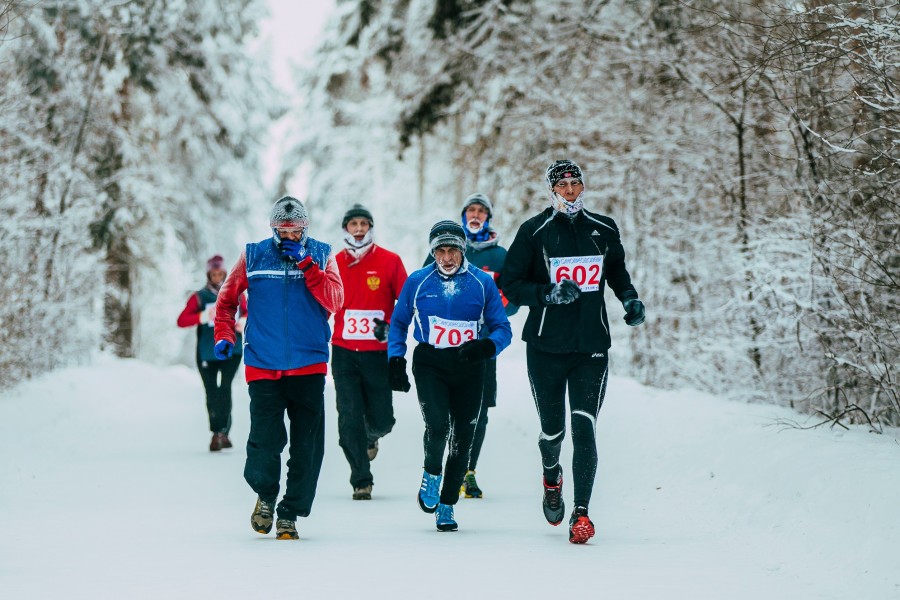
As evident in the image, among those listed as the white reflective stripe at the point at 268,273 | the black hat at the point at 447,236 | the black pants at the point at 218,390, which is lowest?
the black pants at the point at 218,390

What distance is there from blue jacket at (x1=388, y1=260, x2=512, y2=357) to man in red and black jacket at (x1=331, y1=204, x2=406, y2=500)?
1496 mm

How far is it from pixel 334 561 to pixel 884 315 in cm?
424

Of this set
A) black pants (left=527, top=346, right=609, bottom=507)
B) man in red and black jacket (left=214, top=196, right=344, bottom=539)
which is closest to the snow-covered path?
man in red and black jacket (left=214, top=196, right=344, bottom=539)

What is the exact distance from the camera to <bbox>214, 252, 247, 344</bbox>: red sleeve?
6883mm

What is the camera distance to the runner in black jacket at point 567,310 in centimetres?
674

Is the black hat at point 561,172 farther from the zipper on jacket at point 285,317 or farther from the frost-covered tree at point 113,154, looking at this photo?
the frost-covered tree at point 113,154

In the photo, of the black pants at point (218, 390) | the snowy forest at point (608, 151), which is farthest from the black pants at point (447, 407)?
the black pants at point (218, 390)

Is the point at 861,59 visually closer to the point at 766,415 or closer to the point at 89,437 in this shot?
the point at 766,415

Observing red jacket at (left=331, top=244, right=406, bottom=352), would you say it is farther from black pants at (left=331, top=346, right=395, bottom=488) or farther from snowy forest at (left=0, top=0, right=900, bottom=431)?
snowy forest at (left=0, top=0, right=900, bottom=431)

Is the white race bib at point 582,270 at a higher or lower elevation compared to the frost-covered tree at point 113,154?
lower

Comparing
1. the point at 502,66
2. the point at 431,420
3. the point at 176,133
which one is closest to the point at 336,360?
the point at 431,420

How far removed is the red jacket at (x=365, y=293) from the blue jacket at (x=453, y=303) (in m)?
1.49

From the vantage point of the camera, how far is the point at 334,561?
235 inches

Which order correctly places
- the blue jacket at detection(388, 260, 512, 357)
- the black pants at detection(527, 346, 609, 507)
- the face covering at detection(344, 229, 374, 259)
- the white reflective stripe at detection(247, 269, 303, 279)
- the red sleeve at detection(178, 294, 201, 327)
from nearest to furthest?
the black pants at detection(527, 346, 609, 507) < the white reflective stripe at detection(247, 269, 303, 279) < the blue jacket at detection(388, 260, 512, 357) < the face covering at detection(344, 229, 374, 259) < the red sleeve at detection(178, 294, 201, 327)
